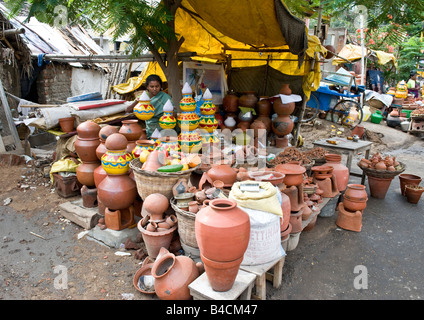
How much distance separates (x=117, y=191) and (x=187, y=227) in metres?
1.06

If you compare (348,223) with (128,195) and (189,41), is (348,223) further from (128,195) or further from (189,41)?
(189,41)

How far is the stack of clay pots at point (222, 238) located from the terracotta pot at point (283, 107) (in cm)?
415

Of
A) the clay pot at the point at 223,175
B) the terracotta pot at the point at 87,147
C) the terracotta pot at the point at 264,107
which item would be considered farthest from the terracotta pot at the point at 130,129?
the terracotta pot at the point at 264,107

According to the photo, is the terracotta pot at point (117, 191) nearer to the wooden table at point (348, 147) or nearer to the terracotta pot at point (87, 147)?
the terracotta pot at point (87, 147)

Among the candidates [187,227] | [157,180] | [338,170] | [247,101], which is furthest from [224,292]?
[247,101]

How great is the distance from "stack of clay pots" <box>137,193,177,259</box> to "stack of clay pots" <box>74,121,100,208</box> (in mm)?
1336

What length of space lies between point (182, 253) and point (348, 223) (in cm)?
209

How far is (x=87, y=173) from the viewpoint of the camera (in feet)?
12.6

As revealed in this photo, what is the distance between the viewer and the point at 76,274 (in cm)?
273

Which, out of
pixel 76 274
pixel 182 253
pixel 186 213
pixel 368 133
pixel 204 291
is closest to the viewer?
pixel 204 291

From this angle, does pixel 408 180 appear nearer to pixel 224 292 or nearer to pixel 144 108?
pixel 224 292

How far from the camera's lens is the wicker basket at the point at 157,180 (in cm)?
292
